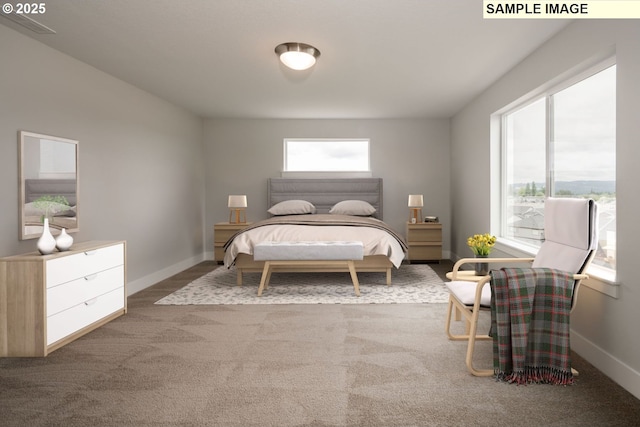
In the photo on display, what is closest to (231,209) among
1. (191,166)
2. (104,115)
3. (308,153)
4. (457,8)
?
(191,166)

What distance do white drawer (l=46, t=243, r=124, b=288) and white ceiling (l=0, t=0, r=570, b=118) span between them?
1.80 meters

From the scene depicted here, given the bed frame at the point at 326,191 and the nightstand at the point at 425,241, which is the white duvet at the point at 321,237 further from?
the bed frame at the point at 326,191

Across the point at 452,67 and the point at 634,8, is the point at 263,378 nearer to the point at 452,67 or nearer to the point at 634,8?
the point at 634,8

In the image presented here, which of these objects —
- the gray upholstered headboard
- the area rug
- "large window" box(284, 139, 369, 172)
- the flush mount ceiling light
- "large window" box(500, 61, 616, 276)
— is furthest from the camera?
"large window" box(284, 139, 369, 172)

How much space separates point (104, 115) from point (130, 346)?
256 cm

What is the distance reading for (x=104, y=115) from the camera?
409cm

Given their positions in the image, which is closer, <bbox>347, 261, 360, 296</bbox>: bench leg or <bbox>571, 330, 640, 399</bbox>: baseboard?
<bbox>571, 330, 640, 399</bbox>: baseboard

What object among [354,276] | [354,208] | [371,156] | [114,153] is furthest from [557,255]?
[371,156]

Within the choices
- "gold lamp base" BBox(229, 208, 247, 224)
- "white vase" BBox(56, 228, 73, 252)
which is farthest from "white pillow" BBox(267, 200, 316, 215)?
"white vase" BBox(56, 228, 73, 252)

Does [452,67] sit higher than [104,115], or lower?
higher

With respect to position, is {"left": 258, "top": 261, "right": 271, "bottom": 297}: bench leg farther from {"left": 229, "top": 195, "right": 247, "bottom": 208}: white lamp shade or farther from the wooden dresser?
{"left": 229, "top": 195, "right": 247, "bottom": 208}: white lamp shade

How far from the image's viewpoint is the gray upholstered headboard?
6.64 m

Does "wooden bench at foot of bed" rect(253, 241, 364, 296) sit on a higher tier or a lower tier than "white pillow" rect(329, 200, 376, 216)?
lower

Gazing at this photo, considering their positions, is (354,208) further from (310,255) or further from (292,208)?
(310,255)
